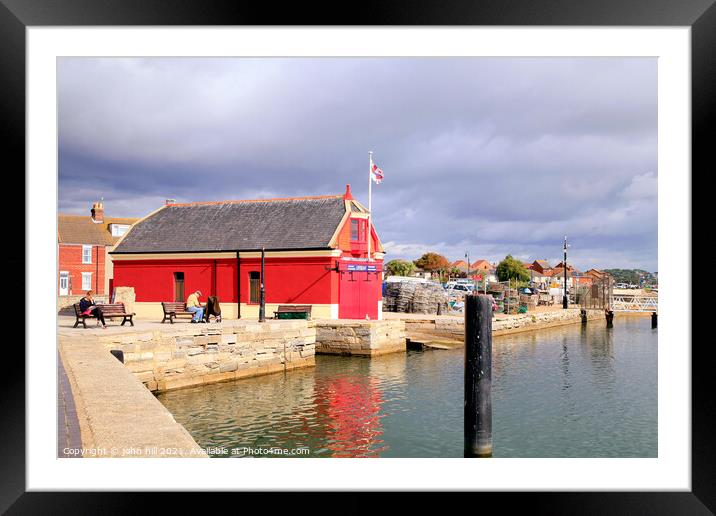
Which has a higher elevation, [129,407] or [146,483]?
[129,407]

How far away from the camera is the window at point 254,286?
25.1 metres

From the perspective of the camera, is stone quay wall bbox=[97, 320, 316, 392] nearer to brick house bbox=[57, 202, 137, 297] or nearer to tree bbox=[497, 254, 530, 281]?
brick house bbox=[57, 202, 137, 297]

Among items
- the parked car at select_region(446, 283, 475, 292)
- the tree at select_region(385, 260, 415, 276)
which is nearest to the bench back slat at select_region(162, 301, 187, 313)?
the parked car at select_region(446, 283, 475, 292)

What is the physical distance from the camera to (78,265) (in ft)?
129

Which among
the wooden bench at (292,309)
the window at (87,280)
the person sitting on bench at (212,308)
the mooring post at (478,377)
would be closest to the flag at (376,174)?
the wooden bench at (292,309)

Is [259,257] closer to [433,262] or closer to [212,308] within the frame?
[212,308]

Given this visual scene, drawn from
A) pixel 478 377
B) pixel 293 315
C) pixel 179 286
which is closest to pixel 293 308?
pixel 293 315

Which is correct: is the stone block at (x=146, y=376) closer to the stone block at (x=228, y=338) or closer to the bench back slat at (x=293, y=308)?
the stone block at (x=228, y=338)

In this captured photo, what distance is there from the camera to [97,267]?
39906mm

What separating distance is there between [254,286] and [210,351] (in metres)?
9.65

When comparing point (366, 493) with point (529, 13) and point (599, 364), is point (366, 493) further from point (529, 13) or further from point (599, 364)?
point (599, 364)

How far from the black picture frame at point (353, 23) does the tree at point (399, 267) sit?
255ft

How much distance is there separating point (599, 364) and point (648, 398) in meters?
6.06

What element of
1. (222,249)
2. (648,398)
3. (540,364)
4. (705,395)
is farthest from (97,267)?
(705,395)
